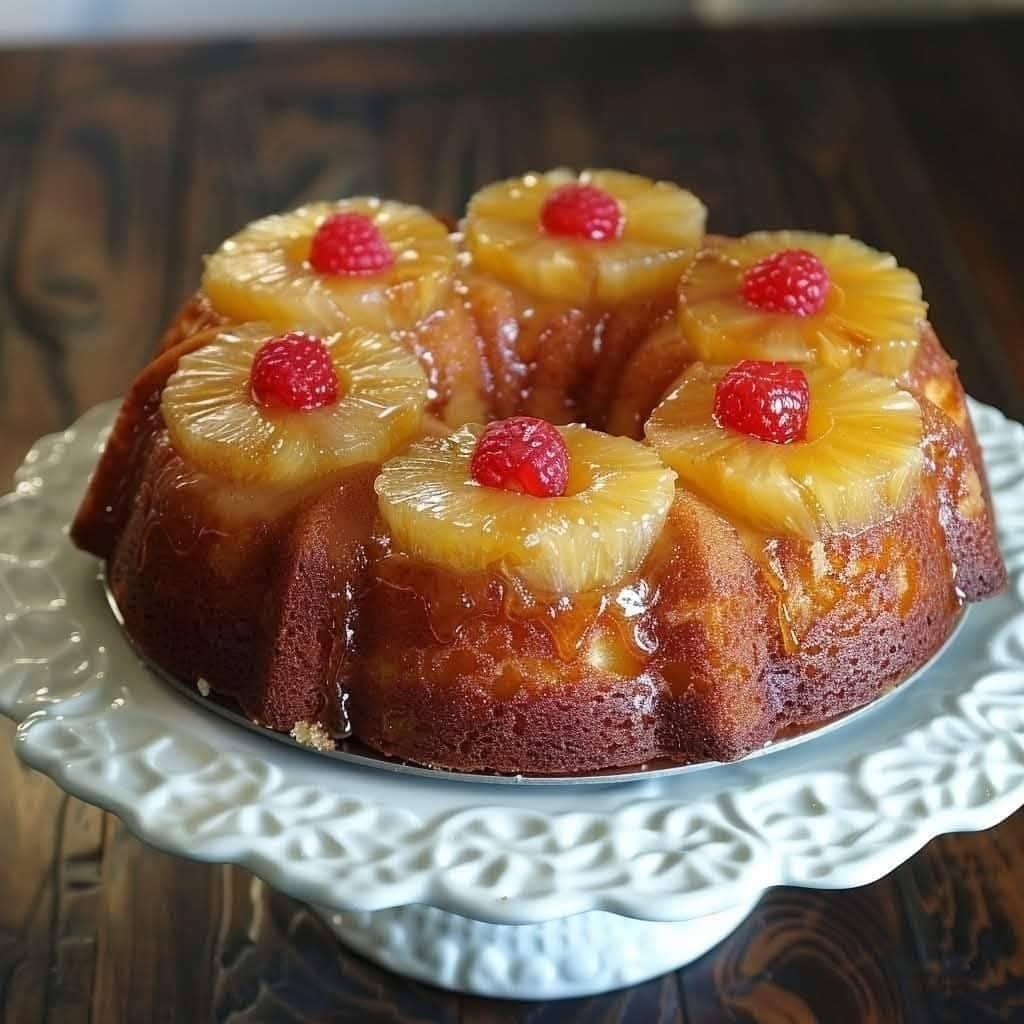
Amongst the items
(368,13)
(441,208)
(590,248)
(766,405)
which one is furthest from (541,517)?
(368,13)

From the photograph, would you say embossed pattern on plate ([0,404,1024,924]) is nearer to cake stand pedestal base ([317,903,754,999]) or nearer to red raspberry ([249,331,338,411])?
cake stand pedestal base ([317,903,754,999])

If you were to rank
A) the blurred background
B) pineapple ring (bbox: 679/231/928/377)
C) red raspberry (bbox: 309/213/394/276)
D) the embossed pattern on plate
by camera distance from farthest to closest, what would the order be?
the blurred background < red raspberry (bbox: 309/213/394/276) < pineapple ring (bbox: 679/231/928/377) < the embossed pattern on plate

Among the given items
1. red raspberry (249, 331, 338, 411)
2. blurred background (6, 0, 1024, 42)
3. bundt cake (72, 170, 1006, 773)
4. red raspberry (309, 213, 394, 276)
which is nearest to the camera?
bundt cake (72, 170, 1006, 773)

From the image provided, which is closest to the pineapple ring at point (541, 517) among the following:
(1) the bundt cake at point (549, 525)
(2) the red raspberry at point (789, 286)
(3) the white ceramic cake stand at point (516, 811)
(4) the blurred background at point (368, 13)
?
(1) the bundt cake at point (549, 525)

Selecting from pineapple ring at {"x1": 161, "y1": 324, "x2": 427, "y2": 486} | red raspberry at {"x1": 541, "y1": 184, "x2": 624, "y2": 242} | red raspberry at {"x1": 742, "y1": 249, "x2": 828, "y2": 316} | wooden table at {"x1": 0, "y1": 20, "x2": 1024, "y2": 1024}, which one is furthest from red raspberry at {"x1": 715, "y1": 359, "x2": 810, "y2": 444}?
wooden table at {"x1": 0, "y1": 20, "x2": 1024, "y2": 1024}

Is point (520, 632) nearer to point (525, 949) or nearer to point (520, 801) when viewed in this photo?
point (520, 801)

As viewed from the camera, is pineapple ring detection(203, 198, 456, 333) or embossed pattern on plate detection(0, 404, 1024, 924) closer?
embossed pattern on plate detection(0, 404, 1024, 924)

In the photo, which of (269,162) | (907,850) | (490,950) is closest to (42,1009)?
(490,950)
